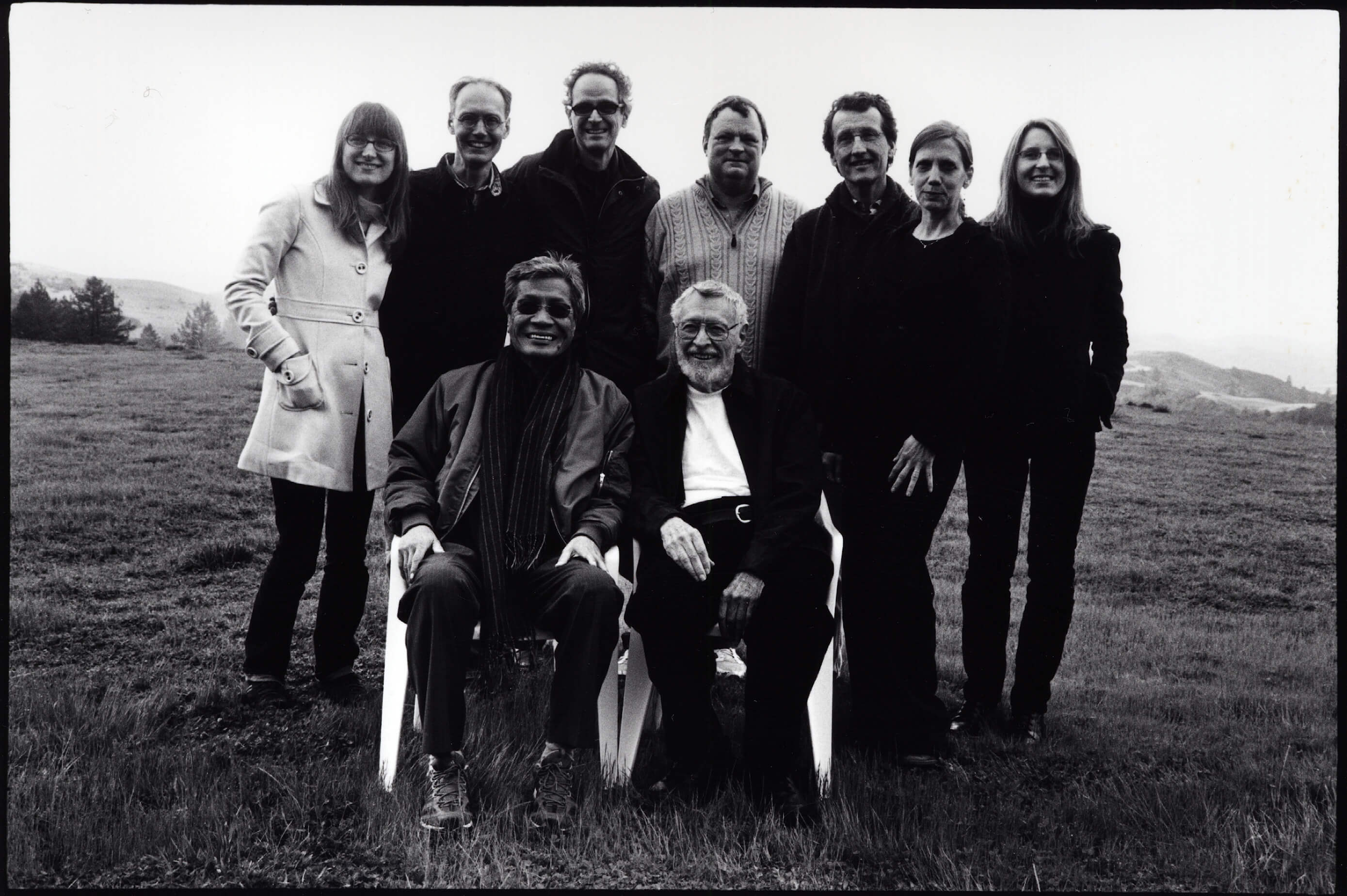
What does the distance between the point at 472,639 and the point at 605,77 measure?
224cm

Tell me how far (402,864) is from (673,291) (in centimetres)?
230

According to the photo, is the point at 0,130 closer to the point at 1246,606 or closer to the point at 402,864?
the point at 402,864

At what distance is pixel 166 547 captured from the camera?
6.82m

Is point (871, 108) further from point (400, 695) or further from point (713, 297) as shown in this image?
point (400, 695)

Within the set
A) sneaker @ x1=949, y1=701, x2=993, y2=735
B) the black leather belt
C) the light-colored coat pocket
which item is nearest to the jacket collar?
the light-colored coat pocket

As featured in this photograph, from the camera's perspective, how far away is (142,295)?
995cm

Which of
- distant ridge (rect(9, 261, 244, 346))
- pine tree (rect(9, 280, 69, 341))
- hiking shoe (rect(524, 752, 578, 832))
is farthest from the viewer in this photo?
pine tree (rect(9, 280, 69, 341))

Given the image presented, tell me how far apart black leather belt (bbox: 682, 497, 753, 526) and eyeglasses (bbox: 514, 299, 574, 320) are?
822 millimetres

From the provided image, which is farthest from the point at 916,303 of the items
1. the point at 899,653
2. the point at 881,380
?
the point at 899,653

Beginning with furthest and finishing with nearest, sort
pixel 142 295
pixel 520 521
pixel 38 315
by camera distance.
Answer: pixel 142 295 < pixel 38 315 < pixel 520 521

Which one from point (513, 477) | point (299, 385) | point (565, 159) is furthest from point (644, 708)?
point (565, 159)

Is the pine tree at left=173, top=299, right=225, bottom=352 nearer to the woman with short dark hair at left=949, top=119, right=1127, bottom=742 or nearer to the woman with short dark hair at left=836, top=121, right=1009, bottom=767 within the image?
the woman with short dark hair at left=836, top=121, right=1009, bottom=767

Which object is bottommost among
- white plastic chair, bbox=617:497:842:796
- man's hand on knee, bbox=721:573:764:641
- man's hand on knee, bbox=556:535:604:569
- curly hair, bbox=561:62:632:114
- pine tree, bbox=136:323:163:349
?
white plastic chair, bbox=617:497:842:796

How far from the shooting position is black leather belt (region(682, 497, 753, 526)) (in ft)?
10.7
